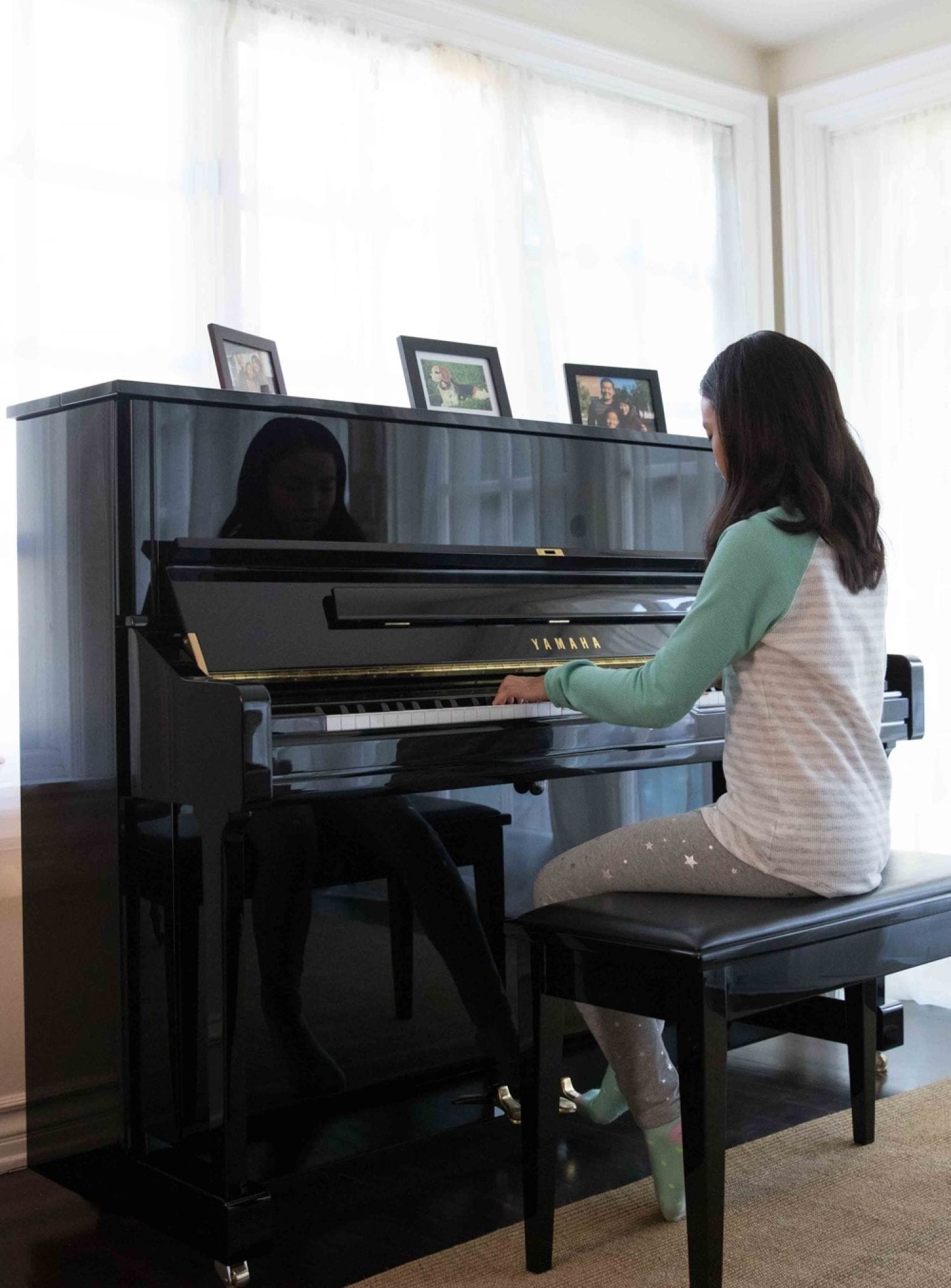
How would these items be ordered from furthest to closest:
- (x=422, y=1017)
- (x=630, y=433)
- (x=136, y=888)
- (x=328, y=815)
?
(x=630, y=433) < (x=422, y=1017) < (x=328, y=815) < (x=136, y=888)

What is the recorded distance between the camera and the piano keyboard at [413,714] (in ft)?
6.67

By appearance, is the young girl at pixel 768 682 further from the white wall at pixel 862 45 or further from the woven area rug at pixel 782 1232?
the white wall at pixel 862 45

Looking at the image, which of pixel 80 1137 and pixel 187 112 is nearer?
pixel 80 1137

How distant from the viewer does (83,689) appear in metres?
2.32

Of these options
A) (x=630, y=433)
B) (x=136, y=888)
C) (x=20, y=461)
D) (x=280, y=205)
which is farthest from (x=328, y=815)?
(x=280, y=205)

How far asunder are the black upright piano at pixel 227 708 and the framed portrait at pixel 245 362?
19 cm

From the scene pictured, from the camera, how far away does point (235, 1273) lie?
2064 millimetres

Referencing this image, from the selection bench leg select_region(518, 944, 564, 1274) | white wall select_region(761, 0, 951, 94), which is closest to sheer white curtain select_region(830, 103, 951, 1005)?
white wall select_region(761, 0, 951, 94)

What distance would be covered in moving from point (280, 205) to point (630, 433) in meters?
0.92

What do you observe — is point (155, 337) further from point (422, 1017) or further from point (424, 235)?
point (422, 1017)

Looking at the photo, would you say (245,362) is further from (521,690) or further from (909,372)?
(909,372)

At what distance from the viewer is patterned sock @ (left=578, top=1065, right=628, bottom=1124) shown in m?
2.25

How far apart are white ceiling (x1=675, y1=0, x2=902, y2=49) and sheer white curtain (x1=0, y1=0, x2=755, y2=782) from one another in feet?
0.87

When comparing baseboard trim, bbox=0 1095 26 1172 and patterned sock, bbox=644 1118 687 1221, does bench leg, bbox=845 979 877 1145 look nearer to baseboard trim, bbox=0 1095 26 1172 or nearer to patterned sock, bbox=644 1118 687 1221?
patterned sock, bbox=644 1118 687 1221
